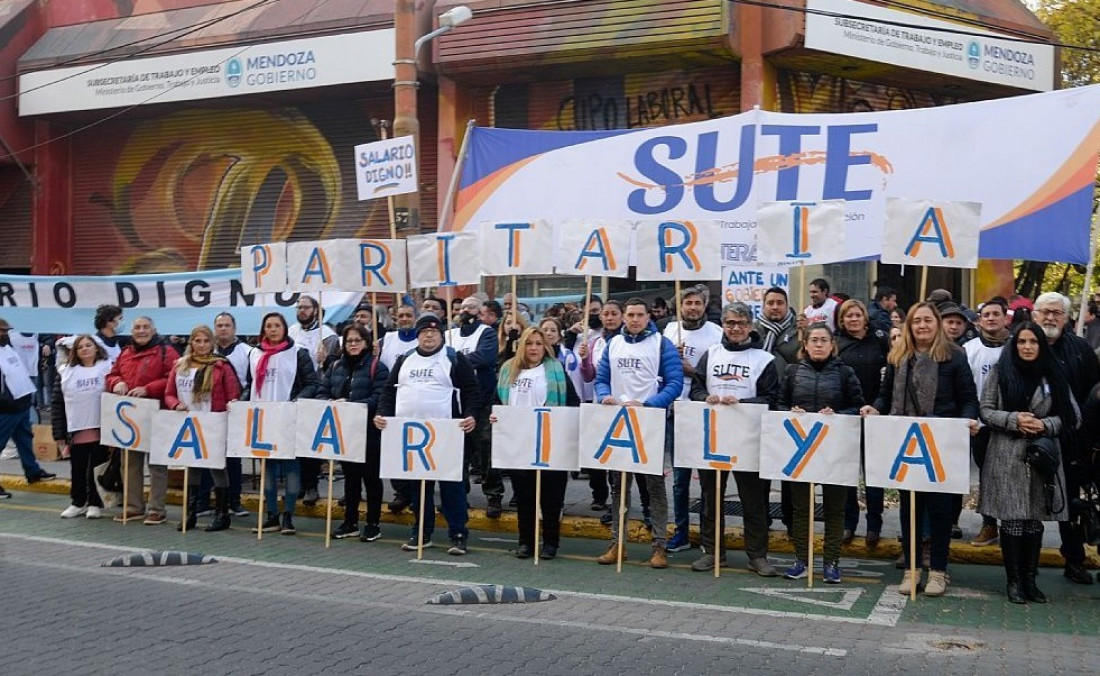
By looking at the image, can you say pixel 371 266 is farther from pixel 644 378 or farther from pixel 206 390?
pixel 644 378

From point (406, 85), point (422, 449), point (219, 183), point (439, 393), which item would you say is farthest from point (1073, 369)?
point (219, 183)

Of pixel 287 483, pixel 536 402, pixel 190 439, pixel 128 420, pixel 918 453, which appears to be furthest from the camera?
pixel 128 420

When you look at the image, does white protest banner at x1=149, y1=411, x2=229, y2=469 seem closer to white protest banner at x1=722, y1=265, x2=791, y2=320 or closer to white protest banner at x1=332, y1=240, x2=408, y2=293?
white protest banner at x1=332, y1=240, x2=408, y2=293

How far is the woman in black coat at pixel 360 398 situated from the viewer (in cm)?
1006

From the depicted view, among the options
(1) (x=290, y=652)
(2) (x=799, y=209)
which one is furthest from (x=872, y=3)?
(1) (x=290, y=652)

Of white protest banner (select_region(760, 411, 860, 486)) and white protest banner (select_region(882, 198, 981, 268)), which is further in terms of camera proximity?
white protest banner (select_region(882, 198, 981, 268))

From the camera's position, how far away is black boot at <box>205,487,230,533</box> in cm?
1054

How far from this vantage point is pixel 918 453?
795 cm

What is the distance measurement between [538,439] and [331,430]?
6.06 ft

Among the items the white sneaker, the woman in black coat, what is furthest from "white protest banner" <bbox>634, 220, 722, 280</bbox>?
the white sneaker

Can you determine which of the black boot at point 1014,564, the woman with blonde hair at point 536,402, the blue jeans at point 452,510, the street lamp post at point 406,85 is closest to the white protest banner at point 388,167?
the street lamp post at point 406,85

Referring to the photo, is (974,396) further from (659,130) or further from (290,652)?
(659,130)

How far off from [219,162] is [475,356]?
44.5 feet

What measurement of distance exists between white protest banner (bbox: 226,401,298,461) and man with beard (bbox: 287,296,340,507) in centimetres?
94
